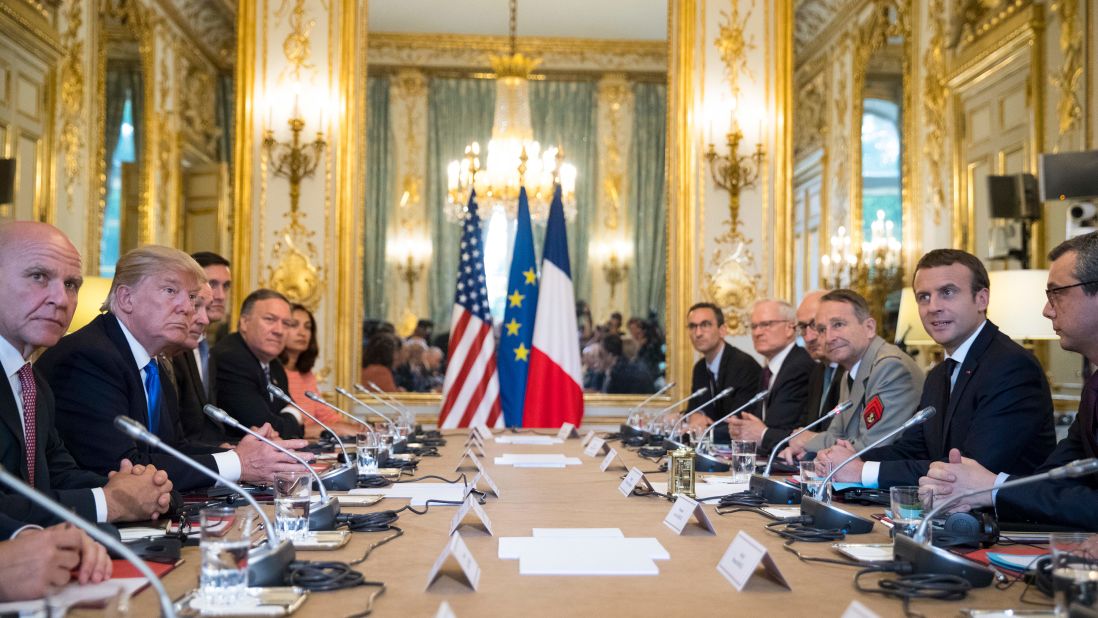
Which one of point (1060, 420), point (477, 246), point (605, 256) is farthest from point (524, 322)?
point (1060, 420)

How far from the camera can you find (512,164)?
7691mm

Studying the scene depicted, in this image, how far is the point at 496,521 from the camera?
248 centimetres

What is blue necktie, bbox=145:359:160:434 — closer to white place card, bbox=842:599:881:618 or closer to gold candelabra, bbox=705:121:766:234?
white place card, bbox=842:599:881:618

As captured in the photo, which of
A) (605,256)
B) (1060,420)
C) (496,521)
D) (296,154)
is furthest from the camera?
(605,256)

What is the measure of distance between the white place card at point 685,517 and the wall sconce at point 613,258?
18.4 feet

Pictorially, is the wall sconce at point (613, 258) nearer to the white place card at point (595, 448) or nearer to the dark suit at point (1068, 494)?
the white place card at point (595, 448)

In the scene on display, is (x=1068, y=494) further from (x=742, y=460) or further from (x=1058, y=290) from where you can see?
(x=742, y=460)

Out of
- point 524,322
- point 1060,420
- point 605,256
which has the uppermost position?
point 605,256

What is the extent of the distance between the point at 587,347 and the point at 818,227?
7.47 ft

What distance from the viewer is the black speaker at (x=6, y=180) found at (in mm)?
5363

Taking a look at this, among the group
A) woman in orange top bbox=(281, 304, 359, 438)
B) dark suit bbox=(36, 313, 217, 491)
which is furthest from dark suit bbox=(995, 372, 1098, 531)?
woman in orange top bbox=(281, 304, 359, 438)

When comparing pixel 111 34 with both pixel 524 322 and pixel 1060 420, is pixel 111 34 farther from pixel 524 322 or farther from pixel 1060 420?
pixel 1060 420

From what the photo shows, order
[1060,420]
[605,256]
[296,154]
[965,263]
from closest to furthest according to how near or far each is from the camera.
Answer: [965,263], [1060,420], [296,154], [605,256]

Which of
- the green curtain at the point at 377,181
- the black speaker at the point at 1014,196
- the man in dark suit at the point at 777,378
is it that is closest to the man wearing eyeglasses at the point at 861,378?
the man in dark suit at the point at 777,378
